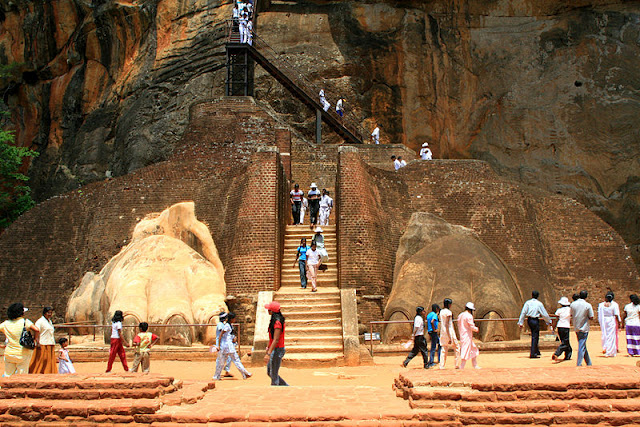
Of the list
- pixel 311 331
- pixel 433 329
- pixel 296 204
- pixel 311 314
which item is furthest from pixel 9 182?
pixel 433 329

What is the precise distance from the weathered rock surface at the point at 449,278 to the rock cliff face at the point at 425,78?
1434 centimetres

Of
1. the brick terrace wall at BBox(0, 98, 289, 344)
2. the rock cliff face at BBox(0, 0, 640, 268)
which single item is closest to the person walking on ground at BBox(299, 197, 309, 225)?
the brick terrace wall at BBox(0, 98, 289, 344)

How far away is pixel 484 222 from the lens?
66.7 ft

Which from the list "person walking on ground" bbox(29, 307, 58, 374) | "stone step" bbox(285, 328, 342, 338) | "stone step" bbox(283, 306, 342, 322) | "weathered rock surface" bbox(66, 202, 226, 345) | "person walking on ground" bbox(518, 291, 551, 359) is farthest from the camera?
"weathered rock surface" bbox(66, 202, 226, 345)

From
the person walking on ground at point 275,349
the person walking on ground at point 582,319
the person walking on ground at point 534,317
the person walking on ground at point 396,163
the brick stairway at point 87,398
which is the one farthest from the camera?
the person walking on ground at point 396,163

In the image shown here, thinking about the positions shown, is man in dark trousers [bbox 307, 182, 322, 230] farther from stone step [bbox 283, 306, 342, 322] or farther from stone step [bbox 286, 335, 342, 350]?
stone step [bbox 286, 335, 342, 350]

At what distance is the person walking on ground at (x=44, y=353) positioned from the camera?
A: 10.5 m

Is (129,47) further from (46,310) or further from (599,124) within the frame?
(46,310)

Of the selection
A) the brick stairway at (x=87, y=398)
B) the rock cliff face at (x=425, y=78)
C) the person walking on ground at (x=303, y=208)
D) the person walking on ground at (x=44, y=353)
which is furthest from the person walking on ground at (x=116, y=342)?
the rock cliff face at (x=425, y=78)

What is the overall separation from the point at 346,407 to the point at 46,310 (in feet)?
17.4

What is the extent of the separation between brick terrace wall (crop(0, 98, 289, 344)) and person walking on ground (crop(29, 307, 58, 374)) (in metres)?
6.81

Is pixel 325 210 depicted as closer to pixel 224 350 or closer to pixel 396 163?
pixel 396 163

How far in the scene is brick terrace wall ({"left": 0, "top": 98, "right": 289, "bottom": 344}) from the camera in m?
18.3

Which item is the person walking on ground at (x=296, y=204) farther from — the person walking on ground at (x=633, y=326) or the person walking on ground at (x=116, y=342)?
the person walking on ground at (x=633, y=326)
